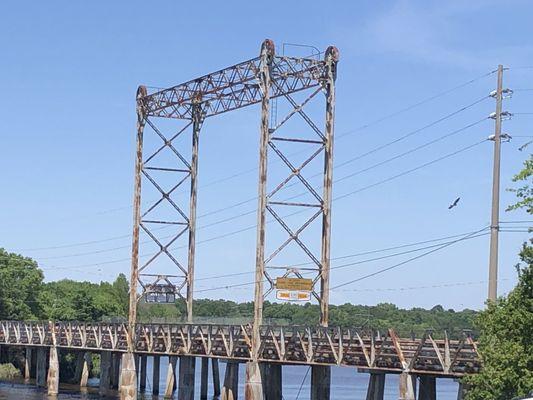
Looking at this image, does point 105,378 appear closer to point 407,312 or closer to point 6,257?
point 6,257

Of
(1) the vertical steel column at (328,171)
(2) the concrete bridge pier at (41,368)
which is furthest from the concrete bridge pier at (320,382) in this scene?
(2) the concrete bridge pier at (41,368)

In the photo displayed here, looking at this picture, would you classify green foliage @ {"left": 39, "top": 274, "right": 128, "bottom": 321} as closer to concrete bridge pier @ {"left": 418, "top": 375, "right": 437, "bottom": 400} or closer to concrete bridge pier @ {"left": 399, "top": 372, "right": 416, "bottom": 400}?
concrete bridge pier @ {"left": 418, "top": 375, "right": 437, "bottom": 400}

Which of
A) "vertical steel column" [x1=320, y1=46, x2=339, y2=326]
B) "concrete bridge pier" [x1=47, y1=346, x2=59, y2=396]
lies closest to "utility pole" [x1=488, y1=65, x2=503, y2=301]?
"vertical steel column" [x1=320, y1=46, x2=339, y2=326]

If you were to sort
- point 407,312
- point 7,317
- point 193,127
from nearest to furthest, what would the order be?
point 193,127
point 7,317
point 407,312

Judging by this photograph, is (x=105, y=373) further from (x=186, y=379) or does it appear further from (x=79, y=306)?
(x=79, y=306)

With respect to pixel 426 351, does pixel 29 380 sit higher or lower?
lower

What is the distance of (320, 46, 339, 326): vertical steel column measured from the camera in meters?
54.6

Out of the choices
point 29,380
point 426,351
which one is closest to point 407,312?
point 29,380

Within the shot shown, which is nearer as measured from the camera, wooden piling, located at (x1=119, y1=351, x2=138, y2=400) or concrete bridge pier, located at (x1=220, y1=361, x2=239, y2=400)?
concrete bridge pier, located at (x1=220, y1=361, x2=239, y2=400)

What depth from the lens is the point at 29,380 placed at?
8812 cm

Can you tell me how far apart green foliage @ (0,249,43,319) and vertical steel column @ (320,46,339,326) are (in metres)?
57.5

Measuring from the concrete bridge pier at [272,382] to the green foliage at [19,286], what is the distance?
56.2 metres

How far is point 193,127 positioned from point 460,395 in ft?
108

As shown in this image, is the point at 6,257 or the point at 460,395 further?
the point at 6,257
